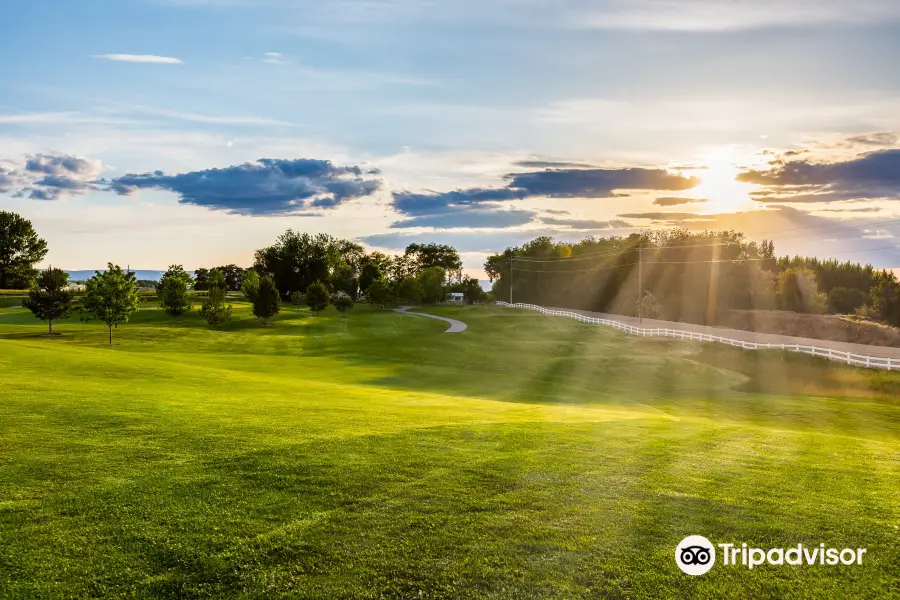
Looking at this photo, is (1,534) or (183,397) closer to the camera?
(1,534)

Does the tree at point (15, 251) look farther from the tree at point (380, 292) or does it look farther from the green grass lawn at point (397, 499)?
the green grass lawn at point (397, 499)

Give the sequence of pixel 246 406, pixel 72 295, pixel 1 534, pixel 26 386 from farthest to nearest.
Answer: pixel 72 295 → pixel 26 386 → pixel 246 406 → pixel 1 534

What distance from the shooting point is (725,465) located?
10.6 metres

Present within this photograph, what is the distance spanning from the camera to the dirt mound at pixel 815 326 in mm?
56537

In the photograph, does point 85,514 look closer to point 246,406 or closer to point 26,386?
point 246,406

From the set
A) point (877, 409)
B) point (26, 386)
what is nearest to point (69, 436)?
point (26, 386)

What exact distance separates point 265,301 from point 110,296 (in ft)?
76.9

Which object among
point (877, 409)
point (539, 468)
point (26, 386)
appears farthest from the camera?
point (877, 409)

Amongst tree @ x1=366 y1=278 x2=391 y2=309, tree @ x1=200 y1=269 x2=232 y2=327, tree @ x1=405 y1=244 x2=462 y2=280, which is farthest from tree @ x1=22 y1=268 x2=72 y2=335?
tree @ x1=405 y1=244 x2=462 y2=280

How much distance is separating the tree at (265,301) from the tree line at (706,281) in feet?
135

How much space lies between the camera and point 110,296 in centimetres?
4762

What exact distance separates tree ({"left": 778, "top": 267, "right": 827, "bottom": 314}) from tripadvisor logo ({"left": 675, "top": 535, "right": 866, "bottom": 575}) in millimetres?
84679

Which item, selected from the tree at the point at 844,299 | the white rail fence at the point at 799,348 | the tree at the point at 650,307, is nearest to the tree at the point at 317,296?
the white rail fence at the point at 799,348

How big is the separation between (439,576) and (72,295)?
61496 millimetres
